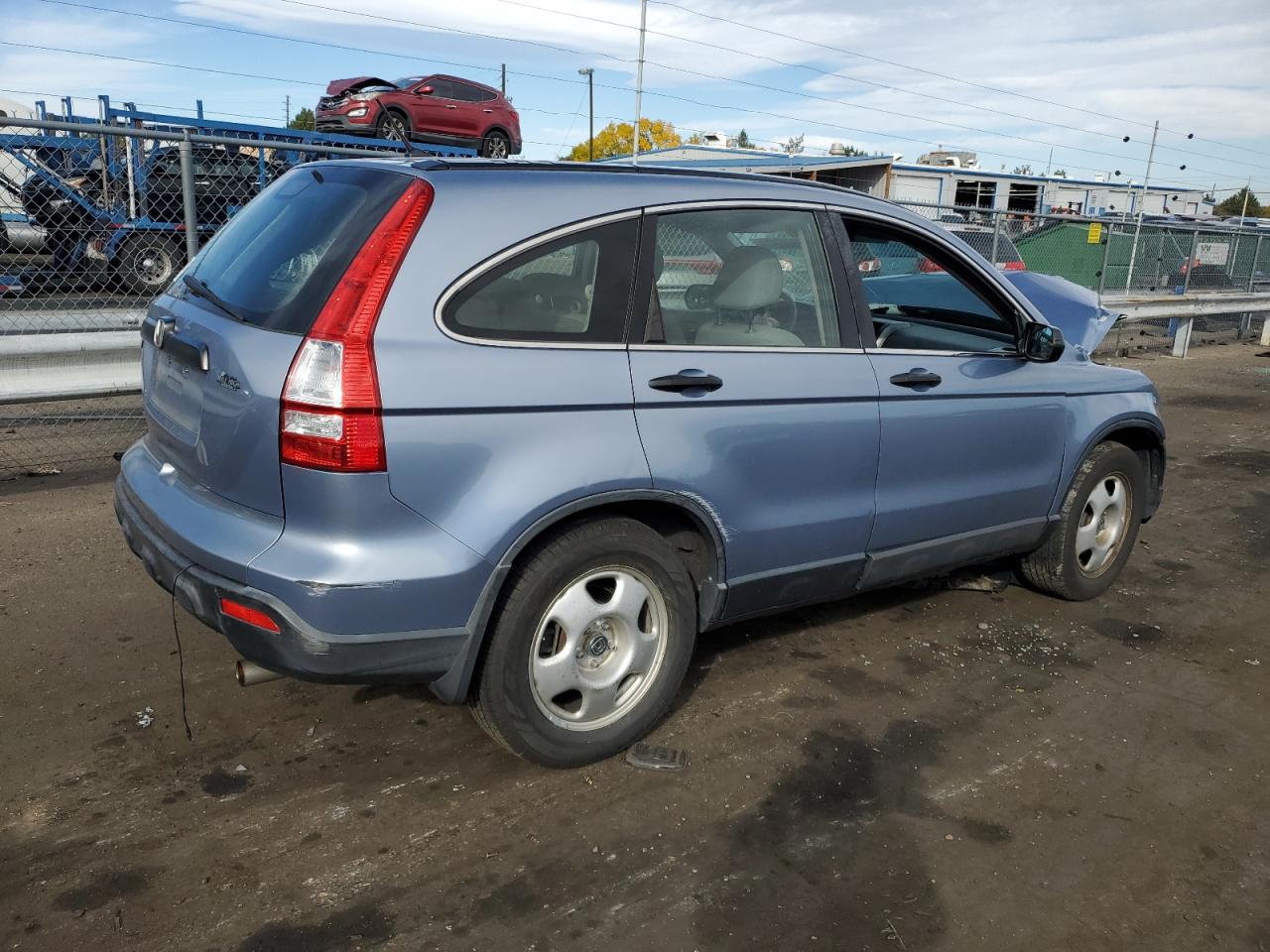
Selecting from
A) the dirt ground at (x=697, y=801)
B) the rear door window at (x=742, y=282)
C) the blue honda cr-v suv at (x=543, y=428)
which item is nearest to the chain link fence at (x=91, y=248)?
the dirt ground at (x=697, y=801)

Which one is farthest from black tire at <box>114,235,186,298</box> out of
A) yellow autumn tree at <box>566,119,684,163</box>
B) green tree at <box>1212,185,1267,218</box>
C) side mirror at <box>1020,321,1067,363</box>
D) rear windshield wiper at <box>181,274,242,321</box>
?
green tree at <box>1212,185,1267,218</box>

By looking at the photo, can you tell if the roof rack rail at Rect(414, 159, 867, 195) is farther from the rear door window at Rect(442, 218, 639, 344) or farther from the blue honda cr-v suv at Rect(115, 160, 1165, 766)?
the rear door window at Rect(442, 218, 639, 344)

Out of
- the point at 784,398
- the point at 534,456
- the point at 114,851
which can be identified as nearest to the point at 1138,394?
the point at 784,398

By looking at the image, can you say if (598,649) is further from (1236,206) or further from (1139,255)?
(1236,206)

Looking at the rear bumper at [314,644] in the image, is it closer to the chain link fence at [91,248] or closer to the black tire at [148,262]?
the chain link fence at [91,248]

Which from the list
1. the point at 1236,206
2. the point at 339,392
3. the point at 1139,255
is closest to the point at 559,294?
the point at 339,392

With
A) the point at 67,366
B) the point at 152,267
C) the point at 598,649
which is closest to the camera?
the point at 598,649

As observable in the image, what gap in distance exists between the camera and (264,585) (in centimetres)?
269

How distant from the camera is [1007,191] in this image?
32.3 metres

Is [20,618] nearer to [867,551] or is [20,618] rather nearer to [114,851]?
[114,851]

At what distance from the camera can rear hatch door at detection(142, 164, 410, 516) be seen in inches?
108

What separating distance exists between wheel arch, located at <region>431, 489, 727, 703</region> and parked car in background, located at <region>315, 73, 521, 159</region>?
604 inches

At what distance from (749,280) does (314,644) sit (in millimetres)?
1892

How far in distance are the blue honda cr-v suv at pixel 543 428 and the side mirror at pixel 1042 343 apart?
1 centimetres
